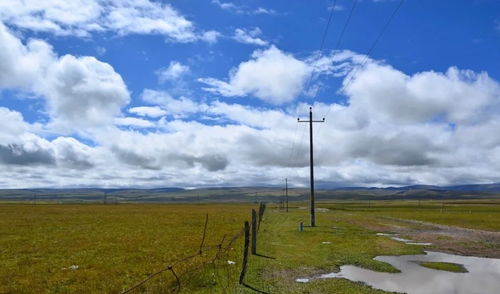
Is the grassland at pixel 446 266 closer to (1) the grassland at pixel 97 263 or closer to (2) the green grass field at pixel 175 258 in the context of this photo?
(2) the green grass field at pixel 175 258

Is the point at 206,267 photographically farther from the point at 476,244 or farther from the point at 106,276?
the point at 476,244

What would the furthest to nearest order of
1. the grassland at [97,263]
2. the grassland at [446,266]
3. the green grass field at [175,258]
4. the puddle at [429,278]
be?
the grassland at [446,266] → the grassland at [97,263] → the green grass field at [175,258] → the puddle at [429,278]

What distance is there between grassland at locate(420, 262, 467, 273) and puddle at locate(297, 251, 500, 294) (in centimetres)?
37

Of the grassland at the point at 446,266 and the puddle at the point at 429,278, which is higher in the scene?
the puddle at the point at 429,278

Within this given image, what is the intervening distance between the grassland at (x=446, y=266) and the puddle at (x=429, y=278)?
0.37 meters

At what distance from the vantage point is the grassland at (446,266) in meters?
23.1

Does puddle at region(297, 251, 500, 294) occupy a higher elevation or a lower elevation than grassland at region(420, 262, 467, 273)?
higher

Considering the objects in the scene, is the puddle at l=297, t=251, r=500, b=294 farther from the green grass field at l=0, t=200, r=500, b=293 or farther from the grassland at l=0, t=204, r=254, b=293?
the grassland at l=0, t=204, r=254, b=293

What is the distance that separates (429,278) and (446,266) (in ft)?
14.2

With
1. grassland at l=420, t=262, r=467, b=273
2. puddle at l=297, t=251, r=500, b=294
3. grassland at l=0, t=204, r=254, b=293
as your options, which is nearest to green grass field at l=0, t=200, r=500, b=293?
grassland at l=0, t=204, r=254, b=293

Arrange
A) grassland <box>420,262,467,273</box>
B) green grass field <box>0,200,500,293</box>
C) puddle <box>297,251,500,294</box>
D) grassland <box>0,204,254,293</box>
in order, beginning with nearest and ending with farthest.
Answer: puddle <box>297,251,500,294</box> < green grass field <box>0,200,500,293</box> < grassland <box>0,204,254,293</box> < grassland <box>420,262,467,273</box>

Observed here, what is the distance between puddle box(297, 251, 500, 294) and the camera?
1853 cm

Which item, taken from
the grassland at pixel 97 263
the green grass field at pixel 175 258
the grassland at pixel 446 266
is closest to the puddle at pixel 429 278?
the grassland at pixel 446 266

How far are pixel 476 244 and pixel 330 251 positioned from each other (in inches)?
605
